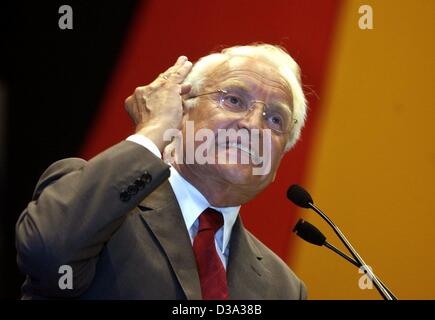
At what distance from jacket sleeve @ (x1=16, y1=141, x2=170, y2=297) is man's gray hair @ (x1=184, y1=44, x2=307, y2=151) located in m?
0.63

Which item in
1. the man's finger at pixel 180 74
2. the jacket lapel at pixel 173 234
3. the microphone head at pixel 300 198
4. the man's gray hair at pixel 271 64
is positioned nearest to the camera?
the jacket lapel at pixel 173 234

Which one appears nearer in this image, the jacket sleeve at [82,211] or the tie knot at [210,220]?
the jacket sleeve at [82,211]

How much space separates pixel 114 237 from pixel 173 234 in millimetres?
170

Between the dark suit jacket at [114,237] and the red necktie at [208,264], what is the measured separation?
5 centimetres

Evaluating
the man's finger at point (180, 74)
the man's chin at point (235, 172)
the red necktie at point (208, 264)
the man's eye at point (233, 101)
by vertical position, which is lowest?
the red necktie at point (208, 264)

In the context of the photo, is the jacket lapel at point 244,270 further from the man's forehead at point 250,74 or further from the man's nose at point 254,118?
the man's forehead at point 250,74

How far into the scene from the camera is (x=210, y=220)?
1855 millimetres

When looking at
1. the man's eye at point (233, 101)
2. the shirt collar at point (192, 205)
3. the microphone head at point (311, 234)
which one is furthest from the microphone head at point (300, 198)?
the man's eye at point (233, 101)

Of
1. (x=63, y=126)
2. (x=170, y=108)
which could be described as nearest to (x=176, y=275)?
(x=170, y=108)

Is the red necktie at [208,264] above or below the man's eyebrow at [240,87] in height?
below

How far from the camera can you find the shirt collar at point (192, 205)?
183 centimetres

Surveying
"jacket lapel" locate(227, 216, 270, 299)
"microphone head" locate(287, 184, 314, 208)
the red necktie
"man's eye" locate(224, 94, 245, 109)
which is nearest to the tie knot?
the red necktie

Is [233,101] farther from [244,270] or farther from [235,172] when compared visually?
[244,270]

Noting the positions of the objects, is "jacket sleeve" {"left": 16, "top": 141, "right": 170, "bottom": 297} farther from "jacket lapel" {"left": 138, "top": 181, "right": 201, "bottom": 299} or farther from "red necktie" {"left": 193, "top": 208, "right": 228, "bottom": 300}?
"red necktie" {"left": 193, "top": 208, "right": 228, "bottom": 300}
